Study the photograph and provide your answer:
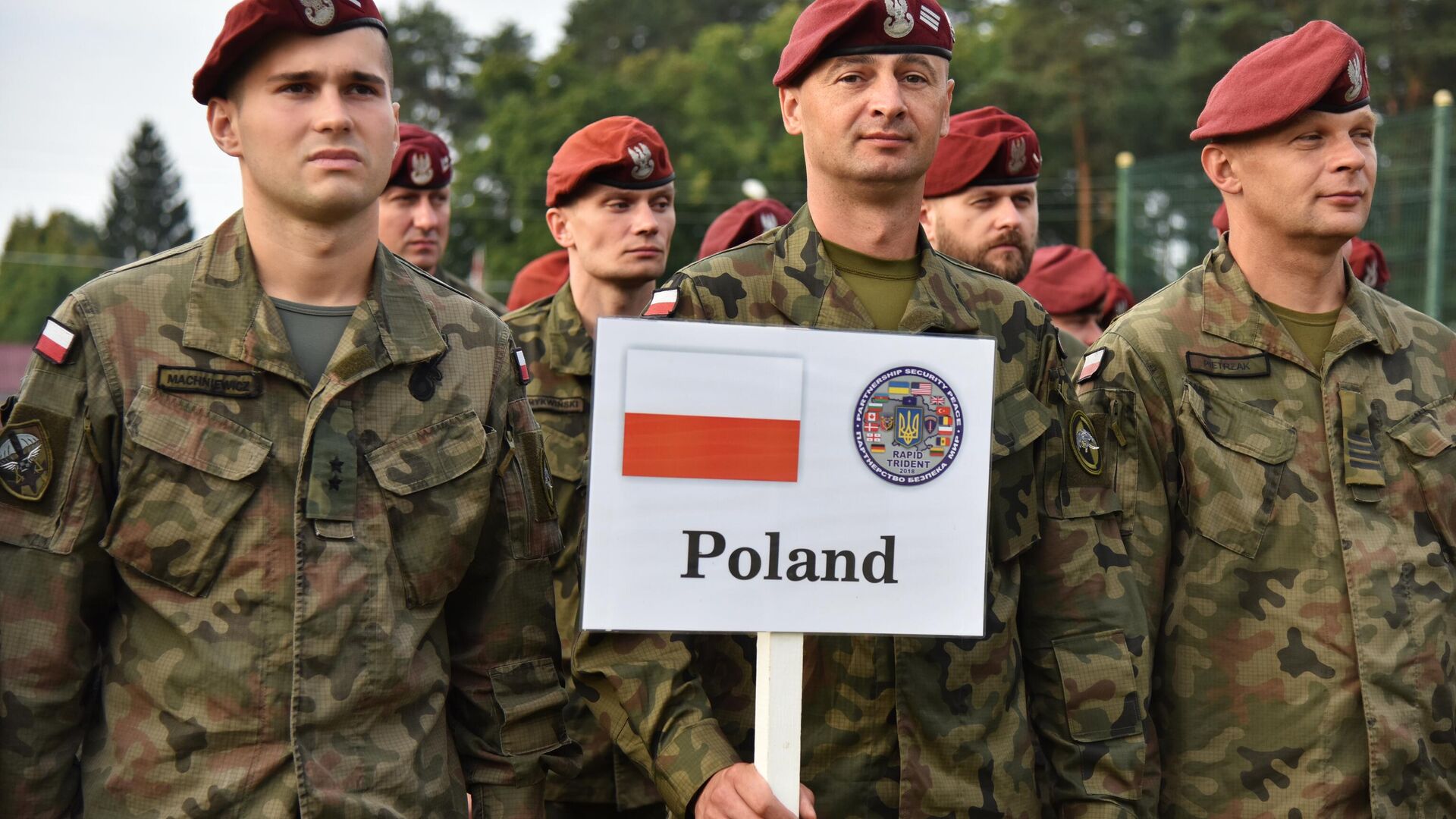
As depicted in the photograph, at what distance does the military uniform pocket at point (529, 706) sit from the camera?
3330 millimetres

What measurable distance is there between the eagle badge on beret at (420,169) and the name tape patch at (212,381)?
3900 mm

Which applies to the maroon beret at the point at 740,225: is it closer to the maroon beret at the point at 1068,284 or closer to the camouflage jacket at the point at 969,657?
the maroon beret at the point at 1068,284

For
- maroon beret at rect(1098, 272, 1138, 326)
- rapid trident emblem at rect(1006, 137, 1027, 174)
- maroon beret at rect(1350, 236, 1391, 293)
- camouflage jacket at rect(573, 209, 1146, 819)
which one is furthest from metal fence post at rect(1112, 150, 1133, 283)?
camouflage jacket at rect(573, 209, 1146, 819)

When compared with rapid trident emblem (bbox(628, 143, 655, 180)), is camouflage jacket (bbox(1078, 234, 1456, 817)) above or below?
below

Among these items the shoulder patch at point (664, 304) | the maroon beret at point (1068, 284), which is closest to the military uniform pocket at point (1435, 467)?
the shoulder patch at point (664, 304)

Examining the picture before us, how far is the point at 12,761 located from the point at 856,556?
1.56 meters

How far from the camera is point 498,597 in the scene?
3389mm

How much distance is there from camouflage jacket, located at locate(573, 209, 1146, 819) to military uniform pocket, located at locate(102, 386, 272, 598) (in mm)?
735

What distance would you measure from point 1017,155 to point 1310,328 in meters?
2.04

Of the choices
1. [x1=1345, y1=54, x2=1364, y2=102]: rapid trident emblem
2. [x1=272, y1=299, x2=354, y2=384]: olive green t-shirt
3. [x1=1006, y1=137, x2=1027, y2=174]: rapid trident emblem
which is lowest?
[x1=272, y1=299, x2=354, y2=384]: olive green t-shirt

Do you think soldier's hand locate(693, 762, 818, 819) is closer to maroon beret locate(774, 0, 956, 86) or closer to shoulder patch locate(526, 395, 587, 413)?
maroon beret locate(774, 0, 956, 86)

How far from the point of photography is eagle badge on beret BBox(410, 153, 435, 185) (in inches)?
271

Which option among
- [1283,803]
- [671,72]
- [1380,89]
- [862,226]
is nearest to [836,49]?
[862,226]

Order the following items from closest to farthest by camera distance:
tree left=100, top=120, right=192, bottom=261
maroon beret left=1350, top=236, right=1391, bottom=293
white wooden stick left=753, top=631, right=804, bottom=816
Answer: white wooden stick left=753, top=631, right=804, bottom=816, maroon beret left=1350, top=236, right=1391, bottom=293, tree left=100, top=120, right=192, bottom=261
